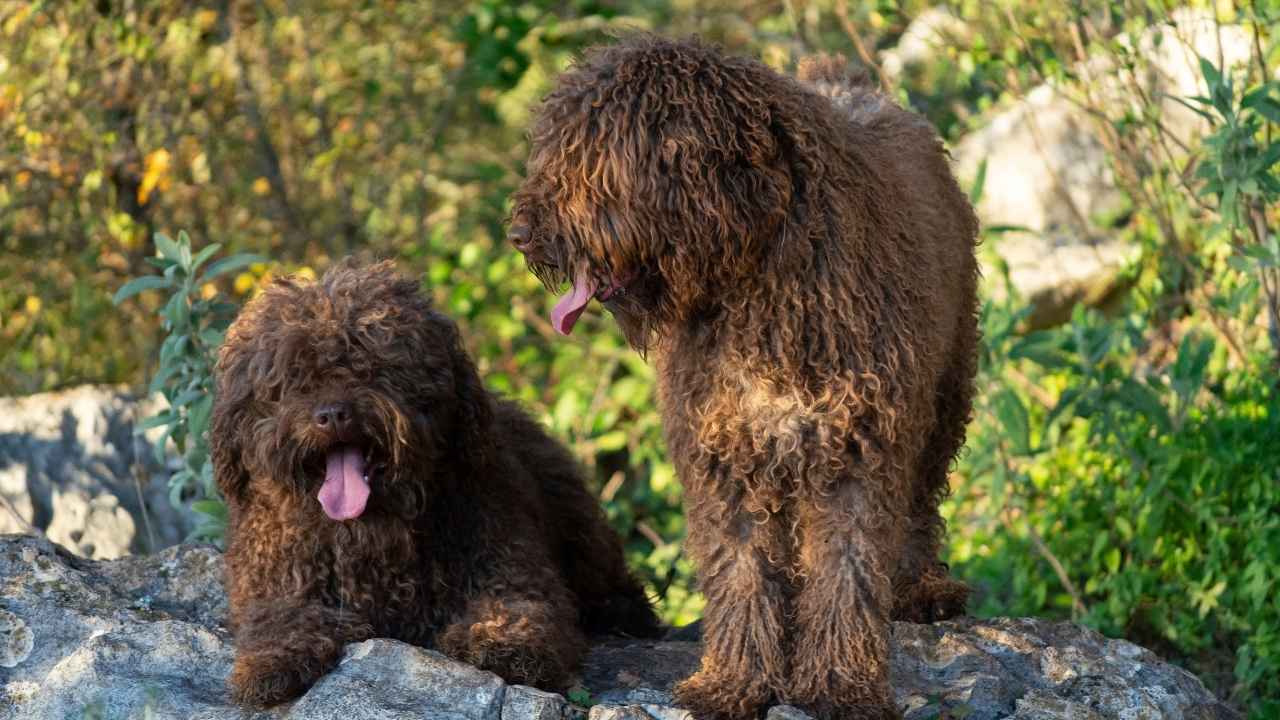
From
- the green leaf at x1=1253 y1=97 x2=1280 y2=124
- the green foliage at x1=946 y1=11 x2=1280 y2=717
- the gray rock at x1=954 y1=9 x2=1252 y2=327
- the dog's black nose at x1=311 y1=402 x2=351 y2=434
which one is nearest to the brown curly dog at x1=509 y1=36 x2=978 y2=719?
→ the dog's black nose at x1=311 y1=402 x2=351 y2=434

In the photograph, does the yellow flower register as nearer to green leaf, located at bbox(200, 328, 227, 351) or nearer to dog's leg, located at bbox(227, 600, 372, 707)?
green leaf, located at bbox(200, 328, 227, 351)

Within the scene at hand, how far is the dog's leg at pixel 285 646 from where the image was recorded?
491 cm

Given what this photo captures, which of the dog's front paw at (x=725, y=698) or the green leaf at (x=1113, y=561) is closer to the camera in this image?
the dog's front paw at (x=725, y=698)

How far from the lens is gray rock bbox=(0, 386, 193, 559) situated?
7586 mm

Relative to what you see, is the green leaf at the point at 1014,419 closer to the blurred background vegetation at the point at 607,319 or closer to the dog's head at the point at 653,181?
the blurred background vegetation at the point at 607,319

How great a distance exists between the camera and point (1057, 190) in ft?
32.7

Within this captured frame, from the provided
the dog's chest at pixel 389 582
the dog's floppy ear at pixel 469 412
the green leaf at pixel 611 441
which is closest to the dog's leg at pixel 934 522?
the dog's floppy ear at pixel 469 412

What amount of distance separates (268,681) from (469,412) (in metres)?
1.12

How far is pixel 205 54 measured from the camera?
10523 millimetres

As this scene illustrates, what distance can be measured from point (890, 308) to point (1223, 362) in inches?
165

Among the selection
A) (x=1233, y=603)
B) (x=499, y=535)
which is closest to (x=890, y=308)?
(x=499, y=535)

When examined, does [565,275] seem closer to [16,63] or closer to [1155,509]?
[1155,509]

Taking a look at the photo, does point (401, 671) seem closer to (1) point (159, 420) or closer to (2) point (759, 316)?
(2) point (759, 316)

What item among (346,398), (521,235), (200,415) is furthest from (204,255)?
(521,235)
